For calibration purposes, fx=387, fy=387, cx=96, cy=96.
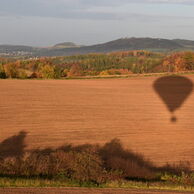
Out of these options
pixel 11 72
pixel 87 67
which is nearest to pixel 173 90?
pixel 11 72

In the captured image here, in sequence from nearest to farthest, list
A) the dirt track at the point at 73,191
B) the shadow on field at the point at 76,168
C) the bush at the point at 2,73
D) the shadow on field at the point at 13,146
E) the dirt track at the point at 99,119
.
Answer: the dirt track at the point at 73,191 → the shadow on field at the point at 76,168 → the shadow on field at the point at 13,146 → the dirt track at the point at 99,119 → the bush at the point at 2,73

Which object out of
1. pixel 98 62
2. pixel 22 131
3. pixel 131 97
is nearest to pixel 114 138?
pixel 22 131

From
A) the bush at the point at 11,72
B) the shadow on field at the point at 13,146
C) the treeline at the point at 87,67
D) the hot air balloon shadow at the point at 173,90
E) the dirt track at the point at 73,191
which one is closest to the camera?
the dirt track at the point at 73,191

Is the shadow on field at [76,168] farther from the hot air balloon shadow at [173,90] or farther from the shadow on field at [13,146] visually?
the hot air balloon shadow at [173,90]

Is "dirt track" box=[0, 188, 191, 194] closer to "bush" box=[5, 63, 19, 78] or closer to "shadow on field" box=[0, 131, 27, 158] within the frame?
"shadow on field" box=[0, 131, 27, 158]

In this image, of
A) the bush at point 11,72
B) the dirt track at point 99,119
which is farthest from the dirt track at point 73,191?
the bush at point 11,72

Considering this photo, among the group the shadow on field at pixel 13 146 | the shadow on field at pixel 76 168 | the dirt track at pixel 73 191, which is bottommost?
the shadow on field at pixel 13 146
